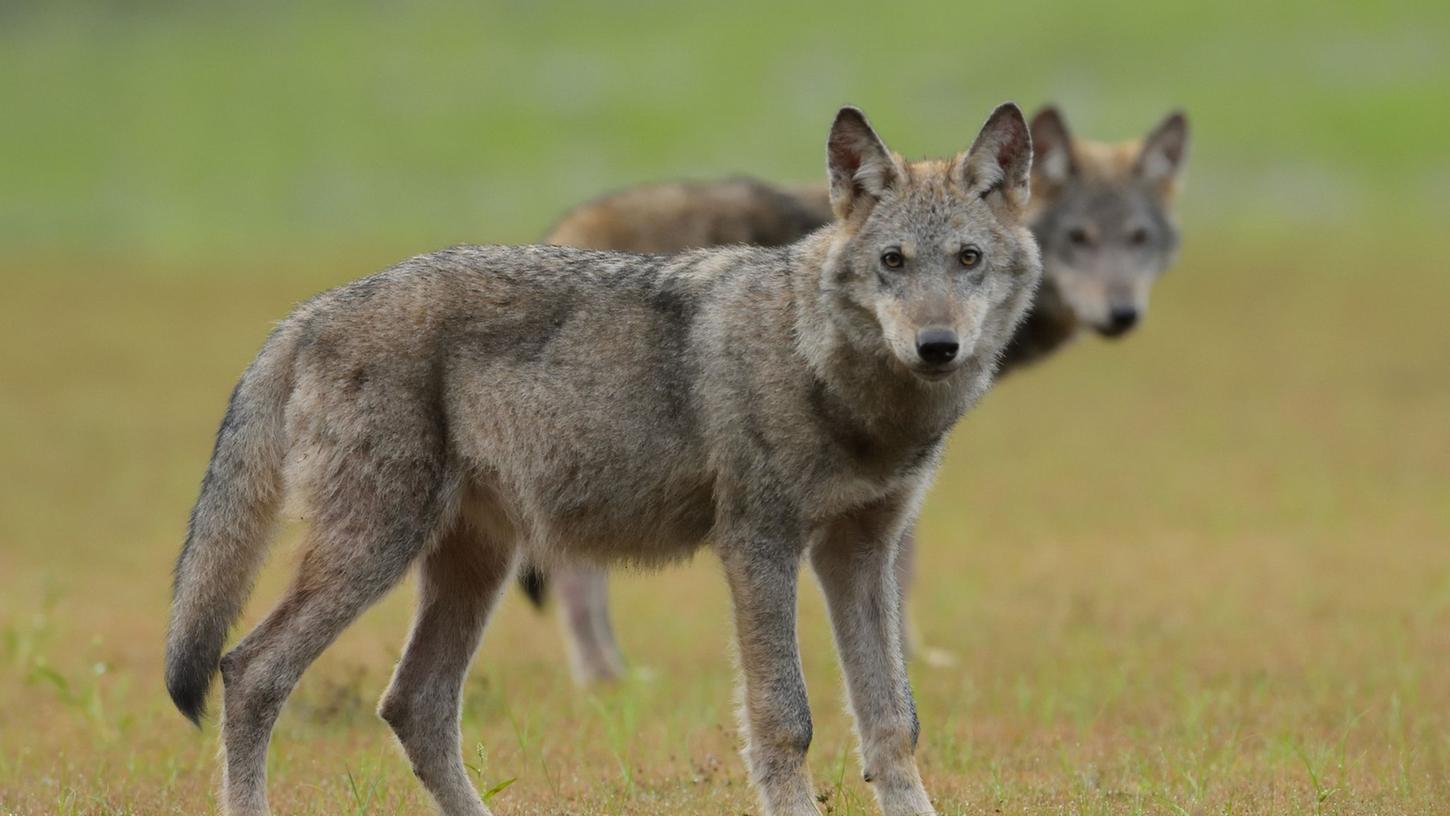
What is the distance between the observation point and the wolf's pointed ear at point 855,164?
20.9ft

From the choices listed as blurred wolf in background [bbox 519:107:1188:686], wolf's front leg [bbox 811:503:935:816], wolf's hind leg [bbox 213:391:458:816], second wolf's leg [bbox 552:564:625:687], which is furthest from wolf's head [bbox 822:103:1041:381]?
second wolf's leg [bbox 552:564:625:687]

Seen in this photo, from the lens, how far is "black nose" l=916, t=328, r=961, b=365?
587 cm

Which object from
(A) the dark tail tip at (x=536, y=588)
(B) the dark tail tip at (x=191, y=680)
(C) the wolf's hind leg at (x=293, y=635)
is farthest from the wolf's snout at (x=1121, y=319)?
(B) the dark tail tip at (x=191, y=680)

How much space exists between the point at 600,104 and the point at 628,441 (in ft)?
116

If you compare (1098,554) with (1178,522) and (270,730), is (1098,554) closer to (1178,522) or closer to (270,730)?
(1178,522)

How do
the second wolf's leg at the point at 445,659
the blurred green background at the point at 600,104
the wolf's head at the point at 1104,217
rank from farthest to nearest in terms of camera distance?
the blurred green background at the point at 600,104
the wolf's head at the point at 1104,217
the second wolf's leg at the point at 445,659

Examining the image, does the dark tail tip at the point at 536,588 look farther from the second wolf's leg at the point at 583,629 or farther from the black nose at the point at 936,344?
the black nose at the point at 936,344

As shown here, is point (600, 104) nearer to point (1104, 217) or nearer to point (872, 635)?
point (1104, 217)

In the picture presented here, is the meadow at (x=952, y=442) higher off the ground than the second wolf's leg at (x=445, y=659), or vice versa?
the second wolf's leg at (x=445, y=659)

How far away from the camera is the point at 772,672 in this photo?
6.25 meters

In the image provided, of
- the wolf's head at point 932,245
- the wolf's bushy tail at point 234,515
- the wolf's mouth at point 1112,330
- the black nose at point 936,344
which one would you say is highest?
the wolf's head at point 932,245

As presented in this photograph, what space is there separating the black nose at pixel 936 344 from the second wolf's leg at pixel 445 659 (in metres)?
1.84

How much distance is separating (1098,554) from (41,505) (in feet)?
30.4

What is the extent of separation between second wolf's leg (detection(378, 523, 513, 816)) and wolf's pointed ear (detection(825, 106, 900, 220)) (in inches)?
69.9
